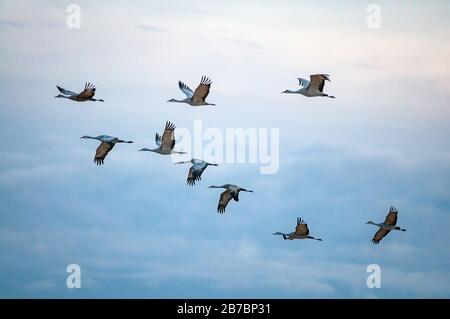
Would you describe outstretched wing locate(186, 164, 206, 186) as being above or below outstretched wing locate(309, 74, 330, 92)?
below

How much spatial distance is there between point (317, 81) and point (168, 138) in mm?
5245

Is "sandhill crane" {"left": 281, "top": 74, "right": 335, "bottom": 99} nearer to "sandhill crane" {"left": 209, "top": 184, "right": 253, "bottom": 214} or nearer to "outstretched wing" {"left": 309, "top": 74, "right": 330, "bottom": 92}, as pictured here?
"outstretched wing" {"left": 309, "top": 74, "right": 330, "bottom": 92}

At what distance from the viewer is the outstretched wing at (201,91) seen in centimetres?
5781

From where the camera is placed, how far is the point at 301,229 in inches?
2325

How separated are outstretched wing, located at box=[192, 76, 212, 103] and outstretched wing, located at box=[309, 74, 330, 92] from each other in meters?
3.31

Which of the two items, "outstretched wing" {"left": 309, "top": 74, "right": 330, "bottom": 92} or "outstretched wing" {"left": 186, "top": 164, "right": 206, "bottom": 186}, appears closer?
"outstretched wing" {"left": 309, "top": 74, "right": 330, "bottom": 92}

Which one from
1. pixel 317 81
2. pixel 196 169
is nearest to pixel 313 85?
pixel 317 81

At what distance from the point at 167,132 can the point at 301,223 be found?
5.31 m

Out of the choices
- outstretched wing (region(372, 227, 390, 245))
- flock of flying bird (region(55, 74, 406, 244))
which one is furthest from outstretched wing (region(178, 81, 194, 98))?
outstretched wing (region(372, 227, 390, 245))

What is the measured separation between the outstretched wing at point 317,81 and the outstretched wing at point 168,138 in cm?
470

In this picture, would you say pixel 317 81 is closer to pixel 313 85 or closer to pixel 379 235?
pixel 313 85

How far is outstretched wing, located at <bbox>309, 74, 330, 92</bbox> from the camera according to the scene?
56781 mm
